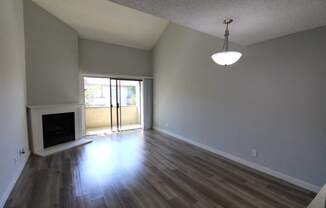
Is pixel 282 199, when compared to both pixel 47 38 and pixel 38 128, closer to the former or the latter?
pixel 38 128

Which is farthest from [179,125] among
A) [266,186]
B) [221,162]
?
[266,186]

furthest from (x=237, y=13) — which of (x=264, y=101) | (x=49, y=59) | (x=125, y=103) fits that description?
(x=125, y=103)

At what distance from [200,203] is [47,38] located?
5.11m

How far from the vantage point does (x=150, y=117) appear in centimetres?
668

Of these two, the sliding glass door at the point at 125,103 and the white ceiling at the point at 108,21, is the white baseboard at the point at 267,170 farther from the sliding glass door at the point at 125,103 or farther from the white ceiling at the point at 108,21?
the white ceiling at the point at 108,21

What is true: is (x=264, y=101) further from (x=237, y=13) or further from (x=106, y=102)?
(x=106, y=102)

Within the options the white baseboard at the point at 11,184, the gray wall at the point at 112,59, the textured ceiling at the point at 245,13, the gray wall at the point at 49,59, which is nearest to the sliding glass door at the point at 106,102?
the gray wall at the point at 112,59

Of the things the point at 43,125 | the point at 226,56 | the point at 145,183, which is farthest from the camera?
the point at 43,125

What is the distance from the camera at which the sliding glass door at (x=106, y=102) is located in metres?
6.32

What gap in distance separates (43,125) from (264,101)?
5128 millimetres

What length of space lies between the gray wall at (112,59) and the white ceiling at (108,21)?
21 centimetres

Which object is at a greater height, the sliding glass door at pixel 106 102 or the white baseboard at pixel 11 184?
the sliding glass door at pixel 106 102

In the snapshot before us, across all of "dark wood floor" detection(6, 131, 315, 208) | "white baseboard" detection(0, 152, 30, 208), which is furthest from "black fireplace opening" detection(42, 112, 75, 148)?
"white baseboard" detection(0, 152, 30, 208)

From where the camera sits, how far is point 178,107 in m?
5.20
